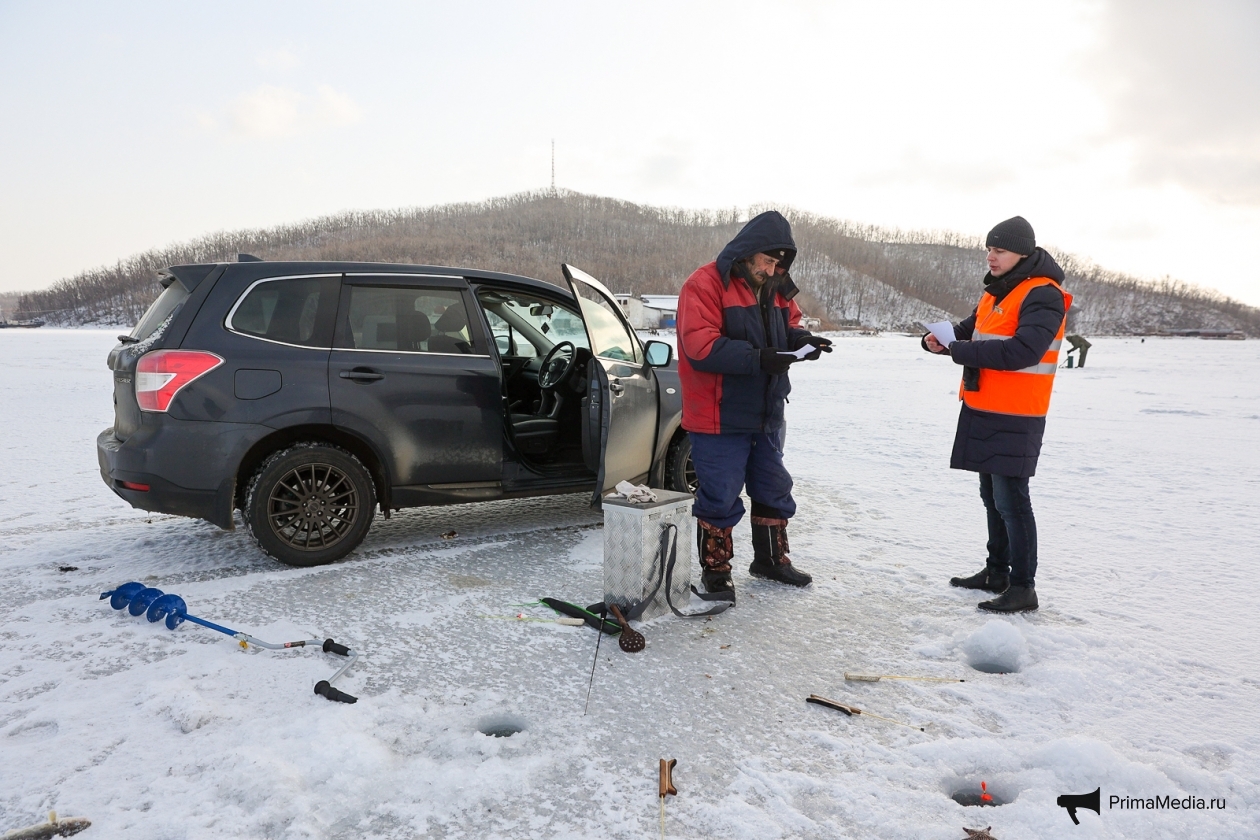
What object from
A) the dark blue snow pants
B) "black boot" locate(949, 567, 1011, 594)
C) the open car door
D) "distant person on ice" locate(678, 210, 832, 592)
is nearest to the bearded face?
"distant person on ice" locate(678, 210, 832, 592)

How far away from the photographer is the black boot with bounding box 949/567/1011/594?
3949 mm

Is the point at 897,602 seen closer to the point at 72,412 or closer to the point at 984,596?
the point at 984,596

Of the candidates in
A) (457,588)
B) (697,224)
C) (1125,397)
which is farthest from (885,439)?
(697,224)

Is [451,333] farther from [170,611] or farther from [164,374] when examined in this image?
[170,611]

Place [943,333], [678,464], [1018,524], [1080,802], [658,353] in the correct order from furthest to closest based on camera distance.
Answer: [678,464], [658,353], [943,333], [1018,524], [1080,802]

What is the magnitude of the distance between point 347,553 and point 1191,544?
5.45 m

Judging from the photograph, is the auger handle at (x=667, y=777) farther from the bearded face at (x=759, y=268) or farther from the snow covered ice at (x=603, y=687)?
the bearded face at (x=759, y=268)

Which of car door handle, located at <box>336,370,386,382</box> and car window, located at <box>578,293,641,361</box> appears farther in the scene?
car window, located at <box>578,293,641,361</box>

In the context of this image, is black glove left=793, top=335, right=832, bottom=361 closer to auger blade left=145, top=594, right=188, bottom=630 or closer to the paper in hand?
the paper in hand

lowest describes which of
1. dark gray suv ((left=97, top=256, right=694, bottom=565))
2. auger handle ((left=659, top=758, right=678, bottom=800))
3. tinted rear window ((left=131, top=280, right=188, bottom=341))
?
auger handle ((left=659, top=758, right=678, bottom=800))

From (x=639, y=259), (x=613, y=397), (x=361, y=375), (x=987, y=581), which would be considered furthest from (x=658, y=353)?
(x=639, y=259)

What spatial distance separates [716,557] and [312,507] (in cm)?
229

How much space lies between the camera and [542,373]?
5.45 metres

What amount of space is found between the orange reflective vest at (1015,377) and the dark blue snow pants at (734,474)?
3.55ft
